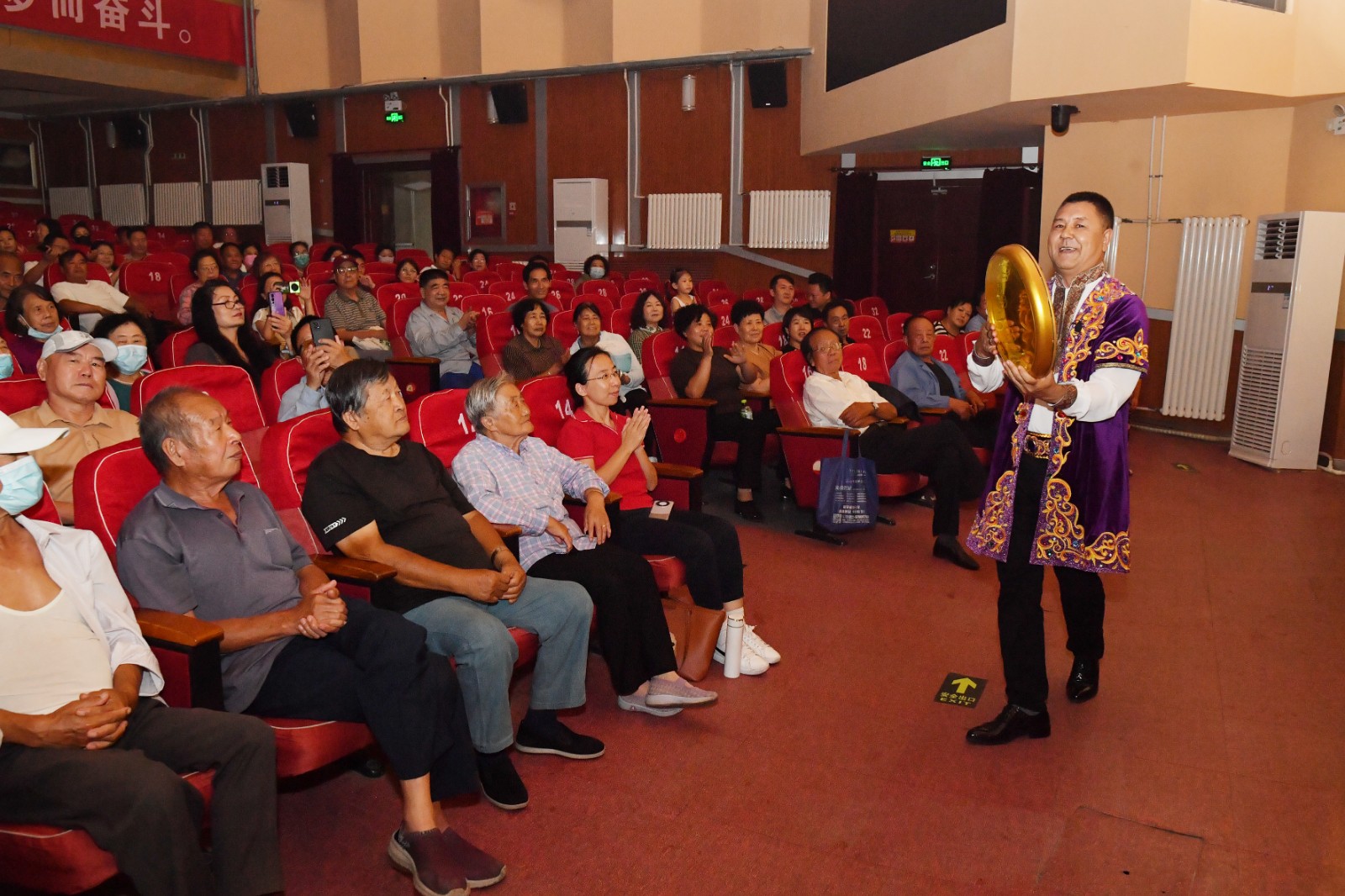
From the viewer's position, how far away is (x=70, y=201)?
50.7 feet

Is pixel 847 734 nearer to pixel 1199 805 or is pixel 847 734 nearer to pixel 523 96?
pixel 1199 805

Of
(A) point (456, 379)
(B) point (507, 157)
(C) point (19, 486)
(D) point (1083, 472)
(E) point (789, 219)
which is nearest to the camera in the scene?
(C) point (19, 486)

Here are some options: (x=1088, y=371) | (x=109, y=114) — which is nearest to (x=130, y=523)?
(x=1088, y=371)

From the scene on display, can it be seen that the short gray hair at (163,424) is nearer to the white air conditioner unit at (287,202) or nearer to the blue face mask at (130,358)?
the blue face mask at (130,358)

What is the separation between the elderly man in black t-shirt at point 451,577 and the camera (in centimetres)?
242

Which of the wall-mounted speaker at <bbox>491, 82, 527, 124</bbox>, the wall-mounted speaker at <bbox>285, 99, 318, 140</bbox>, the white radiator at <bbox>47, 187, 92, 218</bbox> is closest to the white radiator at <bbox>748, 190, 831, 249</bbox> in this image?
the wall-mounted speaker at <bbox>491, 82, 527, 124</bbox>

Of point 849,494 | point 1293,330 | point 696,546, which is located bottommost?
point 849,494

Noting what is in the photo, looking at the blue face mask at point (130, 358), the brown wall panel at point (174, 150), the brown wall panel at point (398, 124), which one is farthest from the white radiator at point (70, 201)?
the blue face mask at point (130, 358)

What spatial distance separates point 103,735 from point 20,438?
1.76 feet

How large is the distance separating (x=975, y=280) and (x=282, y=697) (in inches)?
367

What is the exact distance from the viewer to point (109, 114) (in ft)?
48.9

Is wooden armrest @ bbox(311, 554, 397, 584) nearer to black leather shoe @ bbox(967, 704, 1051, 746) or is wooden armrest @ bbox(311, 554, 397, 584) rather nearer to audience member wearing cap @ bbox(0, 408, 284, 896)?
audience member wearing cap @ bbox(0, 408, 284, 896)

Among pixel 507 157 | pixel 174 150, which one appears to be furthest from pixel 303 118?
pixel 507 157

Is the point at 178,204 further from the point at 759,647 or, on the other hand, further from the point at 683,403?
the point at 759,647
